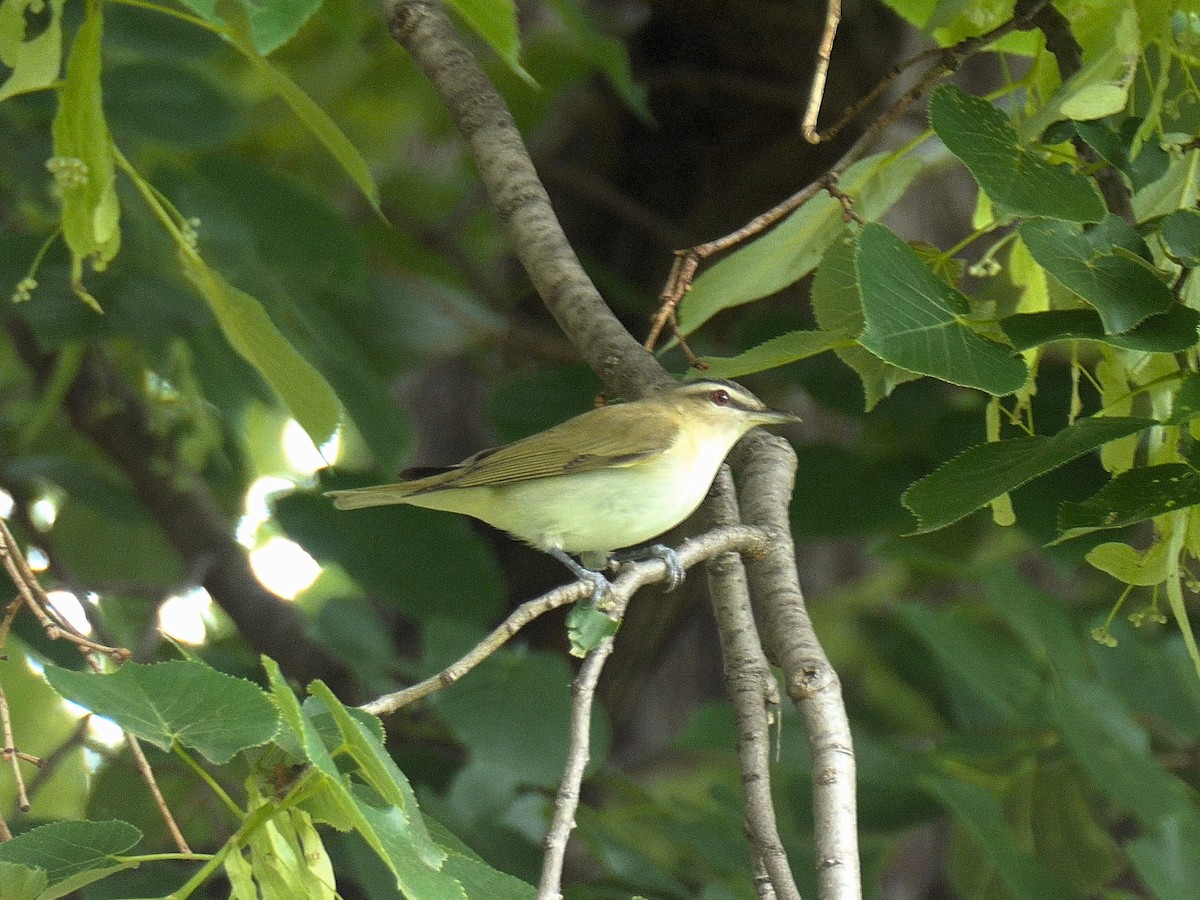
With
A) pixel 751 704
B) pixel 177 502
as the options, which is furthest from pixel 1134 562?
pixel 177 502

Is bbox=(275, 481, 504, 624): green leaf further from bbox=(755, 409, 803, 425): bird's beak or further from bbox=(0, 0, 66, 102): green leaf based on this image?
bbox=(0, 0, 66, 102): green leaf

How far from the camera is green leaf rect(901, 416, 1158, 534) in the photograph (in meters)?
1.60

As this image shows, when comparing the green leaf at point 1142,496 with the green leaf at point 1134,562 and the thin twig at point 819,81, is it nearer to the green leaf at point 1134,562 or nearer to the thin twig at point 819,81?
the green leaf at point 1134,562

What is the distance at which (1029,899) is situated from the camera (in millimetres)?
2900

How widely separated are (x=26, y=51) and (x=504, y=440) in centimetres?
229

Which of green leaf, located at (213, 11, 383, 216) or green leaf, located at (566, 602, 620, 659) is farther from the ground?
green leaf, located at (213, 11, 383, 216)

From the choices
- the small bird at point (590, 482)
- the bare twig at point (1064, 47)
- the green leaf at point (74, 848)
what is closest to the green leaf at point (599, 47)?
the small bird at point (590, 482)

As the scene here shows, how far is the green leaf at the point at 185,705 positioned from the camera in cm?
148

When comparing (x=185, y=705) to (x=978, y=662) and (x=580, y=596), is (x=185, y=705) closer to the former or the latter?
(x=580, y=596)

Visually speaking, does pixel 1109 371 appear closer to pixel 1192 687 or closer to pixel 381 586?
pixel 1192 687

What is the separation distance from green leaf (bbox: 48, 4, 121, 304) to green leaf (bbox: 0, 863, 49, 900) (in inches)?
41.5

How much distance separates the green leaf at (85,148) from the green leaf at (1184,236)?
1577mm

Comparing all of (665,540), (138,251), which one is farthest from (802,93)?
(138,251)

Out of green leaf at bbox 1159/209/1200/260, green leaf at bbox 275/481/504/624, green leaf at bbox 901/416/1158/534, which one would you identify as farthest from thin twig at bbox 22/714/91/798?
green leaf at bbox 1159/209/1200/260
